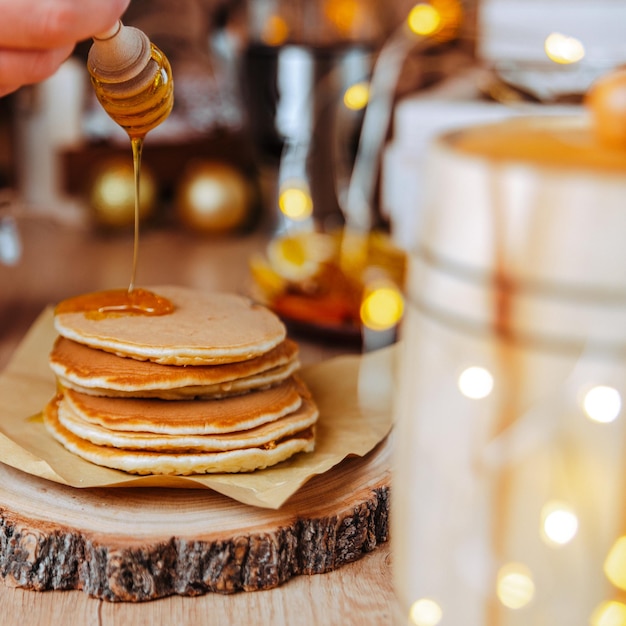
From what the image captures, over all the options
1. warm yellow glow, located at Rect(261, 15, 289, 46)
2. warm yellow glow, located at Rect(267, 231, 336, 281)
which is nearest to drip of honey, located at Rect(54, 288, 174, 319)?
warm yellow glow, located at Rect(267, 231, 336, 281)

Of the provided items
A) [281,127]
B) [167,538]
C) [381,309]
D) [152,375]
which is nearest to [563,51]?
[381,309]

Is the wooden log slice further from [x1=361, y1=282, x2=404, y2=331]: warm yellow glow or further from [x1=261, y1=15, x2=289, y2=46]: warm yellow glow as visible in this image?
[x1=261, y1=15, x2=289, y2=46]: warm yellow glow

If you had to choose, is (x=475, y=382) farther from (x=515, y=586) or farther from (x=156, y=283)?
(x=156, y=283)

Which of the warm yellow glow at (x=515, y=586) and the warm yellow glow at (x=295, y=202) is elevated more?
the warm yellow glow at (x=515, y=586)

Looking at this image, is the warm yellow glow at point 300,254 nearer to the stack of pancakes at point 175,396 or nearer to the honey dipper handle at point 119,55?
the stack of pancakes at point 175,396

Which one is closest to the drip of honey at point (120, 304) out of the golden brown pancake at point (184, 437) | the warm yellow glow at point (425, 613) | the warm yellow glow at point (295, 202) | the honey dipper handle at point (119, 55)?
the golden brown pancake at point (184, 437)
